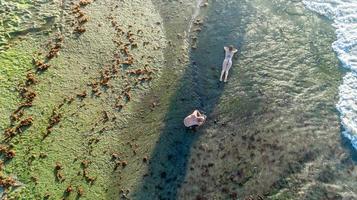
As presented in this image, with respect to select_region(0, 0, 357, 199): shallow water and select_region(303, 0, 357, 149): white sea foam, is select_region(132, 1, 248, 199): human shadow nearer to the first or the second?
select_region(0, 0, 357, 199): shallow water

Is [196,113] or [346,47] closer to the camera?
[196,113]

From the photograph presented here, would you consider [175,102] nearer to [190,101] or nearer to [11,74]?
[190,101]

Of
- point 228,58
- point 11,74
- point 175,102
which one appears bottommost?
point 175,102

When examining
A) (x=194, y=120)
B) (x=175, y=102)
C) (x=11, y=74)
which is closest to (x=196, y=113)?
A: (x=194, y=120)

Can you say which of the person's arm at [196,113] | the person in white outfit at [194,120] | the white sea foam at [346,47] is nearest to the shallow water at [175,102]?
the white sea foam at [346,47]

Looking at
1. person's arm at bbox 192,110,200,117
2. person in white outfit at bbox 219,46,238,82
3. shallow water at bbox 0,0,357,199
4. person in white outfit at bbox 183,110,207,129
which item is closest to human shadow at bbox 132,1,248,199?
shallow water at bbox 0,0,357,199

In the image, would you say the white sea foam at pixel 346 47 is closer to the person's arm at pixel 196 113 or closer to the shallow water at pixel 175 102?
the shallow water at pixel 175 102
